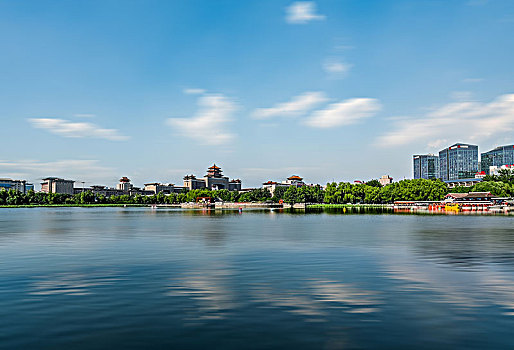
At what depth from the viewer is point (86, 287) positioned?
16.4m

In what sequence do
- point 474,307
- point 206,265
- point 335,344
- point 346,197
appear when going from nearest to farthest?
1. point 335,344
2. point 474,307
3. point 206,265
4. point 346,197

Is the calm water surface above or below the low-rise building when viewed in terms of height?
below

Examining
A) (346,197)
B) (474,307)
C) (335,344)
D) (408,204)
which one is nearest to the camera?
(335,344)

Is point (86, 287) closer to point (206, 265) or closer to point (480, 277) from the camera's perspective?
point (206, 265)

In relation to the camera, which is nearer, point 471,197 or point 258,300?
point 258,300

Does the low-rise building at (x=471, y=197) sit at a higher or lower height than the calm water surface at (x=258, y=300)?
higher

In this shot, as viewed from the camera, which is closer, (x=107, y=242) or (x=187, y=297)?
(x=187, y=297)

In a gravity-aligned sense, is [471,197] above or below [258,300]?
above

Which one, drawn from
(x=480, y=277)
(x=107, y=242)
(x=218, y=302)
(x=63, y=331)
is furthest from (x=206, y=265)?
(x=107, y=242)

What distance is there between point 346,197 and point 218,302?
5565 inches

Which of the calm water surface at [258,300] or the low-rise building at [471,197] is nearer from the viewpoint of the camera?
the calm water surface at [258,300]

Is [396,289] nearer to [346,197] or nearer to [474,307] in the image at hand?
[474,307]

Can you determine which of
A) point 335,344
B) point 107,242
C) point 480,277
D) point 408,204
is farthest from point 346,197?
point 335,344

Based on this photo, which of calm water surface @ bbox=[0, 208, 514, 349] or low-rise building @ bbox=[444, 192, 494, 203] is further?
low-rise building @ bbox=[444, 192, 494, 203]
